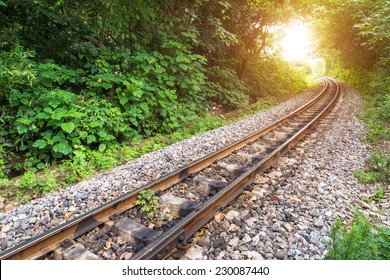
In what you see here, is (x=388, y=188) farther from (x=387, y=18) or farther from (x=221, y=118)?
(x=387, y=18)

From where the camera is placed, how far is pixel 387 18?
8328mm

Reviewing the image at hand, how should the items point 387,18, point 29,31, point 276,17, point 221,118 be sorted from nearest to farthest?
point 29,31
point 387,18
point 221,118
point 276,17

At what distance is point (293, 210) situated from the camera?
11.3 ft

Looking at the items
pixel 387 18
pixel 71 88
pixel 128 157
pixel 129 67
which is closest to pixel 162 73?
pixel 129 67

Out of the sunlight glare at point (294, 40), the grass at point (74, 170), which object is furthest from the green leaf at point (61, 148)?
the sunlight glare at point (294, 40)

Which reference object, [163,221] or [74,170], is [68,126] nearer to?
[74,170]

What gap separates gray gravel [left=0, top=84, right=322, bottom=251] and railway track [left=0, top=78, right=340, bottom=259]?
0.49 metres

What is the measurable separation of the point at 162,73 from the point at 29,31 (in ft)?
11.7

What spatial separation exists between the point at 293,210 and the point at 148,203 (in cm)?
207

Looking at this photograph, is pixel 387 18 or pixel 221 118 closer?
pixel 387 18

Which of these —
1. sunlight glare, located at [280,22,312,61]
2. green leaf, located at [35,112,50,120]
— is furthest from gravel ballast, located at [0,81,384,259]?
sunlight glare, located at [280,22,312,61]

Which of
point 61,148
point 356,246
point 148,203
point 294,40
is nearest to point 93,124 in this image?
point 61,148

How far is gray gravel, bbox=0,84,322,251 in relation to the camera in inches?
119

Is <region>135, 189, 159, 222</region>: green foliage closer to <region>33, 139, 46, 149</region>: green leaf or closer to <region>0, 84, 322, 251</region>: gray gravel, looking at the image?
<region>0, 84, 322, 251</region>: gray gravel
